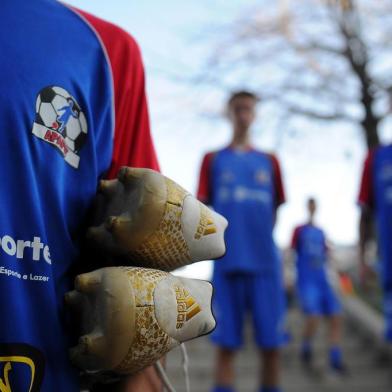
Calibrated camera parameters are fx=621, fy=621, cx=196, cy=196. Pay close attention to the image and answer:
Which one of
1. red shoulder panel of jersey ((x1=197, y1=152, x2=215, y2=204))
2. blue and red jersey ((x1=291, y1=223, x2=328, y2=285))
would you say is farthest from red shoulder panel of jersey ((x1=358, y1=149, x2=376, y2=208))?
blue and red jersey ((x1=291, y1=223, x2=328, y2=285))

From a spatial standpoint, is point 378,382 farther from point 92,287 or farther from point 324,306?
point 92,287

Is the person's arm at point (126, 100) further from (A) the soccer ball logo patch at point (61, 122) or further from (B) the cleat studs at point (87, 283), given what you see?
Answer: (B) the cleat studs at point (87, 283)

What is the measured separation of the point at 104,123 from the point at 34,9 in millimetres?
230

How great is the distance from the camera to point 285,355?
786 centimetres

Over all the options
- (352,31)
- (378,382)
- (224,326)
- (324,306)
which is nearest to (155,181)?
(224,326)

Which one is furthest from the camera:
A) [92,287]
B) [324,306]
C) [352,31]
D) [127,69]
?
[352,31]

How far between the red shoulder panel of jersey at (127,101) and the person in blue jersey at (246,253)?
266 centimetres

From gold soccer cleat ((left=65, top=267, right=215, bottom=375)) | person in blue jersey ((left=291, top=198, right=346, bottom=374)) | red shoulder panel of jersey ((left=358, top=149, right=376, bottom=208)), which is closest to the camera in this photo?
gold soccer cleat ((left=65, top=267, right=215, bottom=375))

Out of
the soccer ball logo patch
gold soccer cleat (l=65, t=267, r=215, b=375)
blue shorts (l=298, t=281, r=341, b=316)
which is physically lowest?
blue shorts (l=298, t=281, r=341, b=316)

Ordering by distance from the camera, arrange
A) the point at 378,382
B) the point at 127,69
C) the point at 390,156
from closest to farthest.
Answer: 1. the point at 127,69
2. the point at 390,156
3. the point at 378,382

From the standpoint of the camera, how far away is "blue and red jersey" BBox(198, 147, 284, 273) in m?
3.92

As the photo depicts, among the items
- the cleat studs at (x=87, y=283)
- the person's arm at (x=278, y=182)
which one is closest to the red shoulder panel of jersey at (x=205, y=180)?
the person's arm at (x=278, y=182)

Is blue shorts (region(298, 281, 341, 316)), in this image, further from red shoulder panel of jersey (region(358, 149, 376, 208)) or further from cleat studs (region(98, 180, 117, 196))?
cleat studs (region(98, 180, 117, 196))

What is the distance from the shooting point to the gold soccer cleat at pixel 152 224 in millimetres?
981
